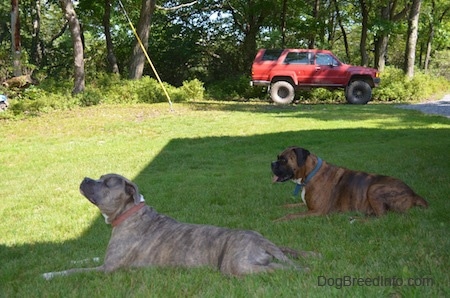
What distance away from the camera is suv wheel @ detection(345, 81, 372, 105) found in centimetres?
1930

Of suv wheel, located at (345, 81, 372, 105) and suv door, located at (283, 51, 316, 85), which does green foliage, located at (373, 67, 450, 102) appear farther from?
suv door, located at (283, 51, 316, 85)

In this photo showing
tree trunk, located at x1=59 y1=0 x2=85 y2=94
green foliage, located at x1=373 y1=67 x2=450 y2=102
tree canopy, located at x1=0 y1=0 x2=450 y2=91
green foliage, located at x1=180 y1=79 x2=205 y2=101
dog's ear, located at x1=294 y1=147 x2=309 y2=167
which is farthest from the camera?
tree canopy, located at x1=0 y1=0 x2=450 y2=91

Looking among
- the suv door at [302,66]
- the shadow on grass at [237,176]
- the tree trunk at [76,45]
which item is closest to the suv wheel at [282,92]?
the suv door at [302,66]

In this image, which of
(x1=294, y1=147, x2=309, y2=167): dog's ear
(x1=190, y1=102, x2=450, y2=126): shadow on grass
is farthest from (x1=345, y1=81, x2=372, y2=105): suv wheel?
(x1=294, y1=147, x2=309, y2=167): dog's ear

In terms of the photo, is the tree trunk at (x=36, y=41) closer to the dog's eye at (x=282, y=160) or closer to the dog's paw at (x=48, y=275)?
the dog's eye at (x=282, y=160)

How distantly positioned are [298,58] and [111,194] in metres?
16.9

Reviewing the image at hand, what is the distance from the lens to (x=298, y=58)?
20.2 m

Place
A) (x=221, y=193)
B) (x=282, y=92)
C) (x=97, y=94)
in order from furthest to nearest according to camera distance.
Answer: (x=282, y=92)
(x=97, y=94)
(x=221, y=193)

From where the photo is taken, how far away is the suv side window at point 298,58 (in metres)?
20.1

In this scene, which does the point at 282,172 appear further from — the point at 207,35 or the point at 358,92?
the point at 207,35

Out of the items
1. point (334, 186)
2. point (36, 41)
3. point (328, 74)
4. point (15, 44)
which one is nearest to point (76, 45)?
point (15, 44)

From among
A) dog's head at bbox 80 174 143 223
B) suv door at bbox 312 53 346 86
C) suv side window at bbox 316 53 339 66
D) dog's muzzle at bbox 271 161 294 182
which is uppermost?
suv side window at bbox 316 53 339 66

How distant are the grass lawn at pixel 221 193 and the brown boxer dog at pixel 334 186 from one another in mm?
230

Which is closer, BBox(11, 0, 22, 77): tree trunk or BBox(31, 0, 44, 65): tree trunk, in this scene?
BBox(11, 0, 22, 77): tree trunk
